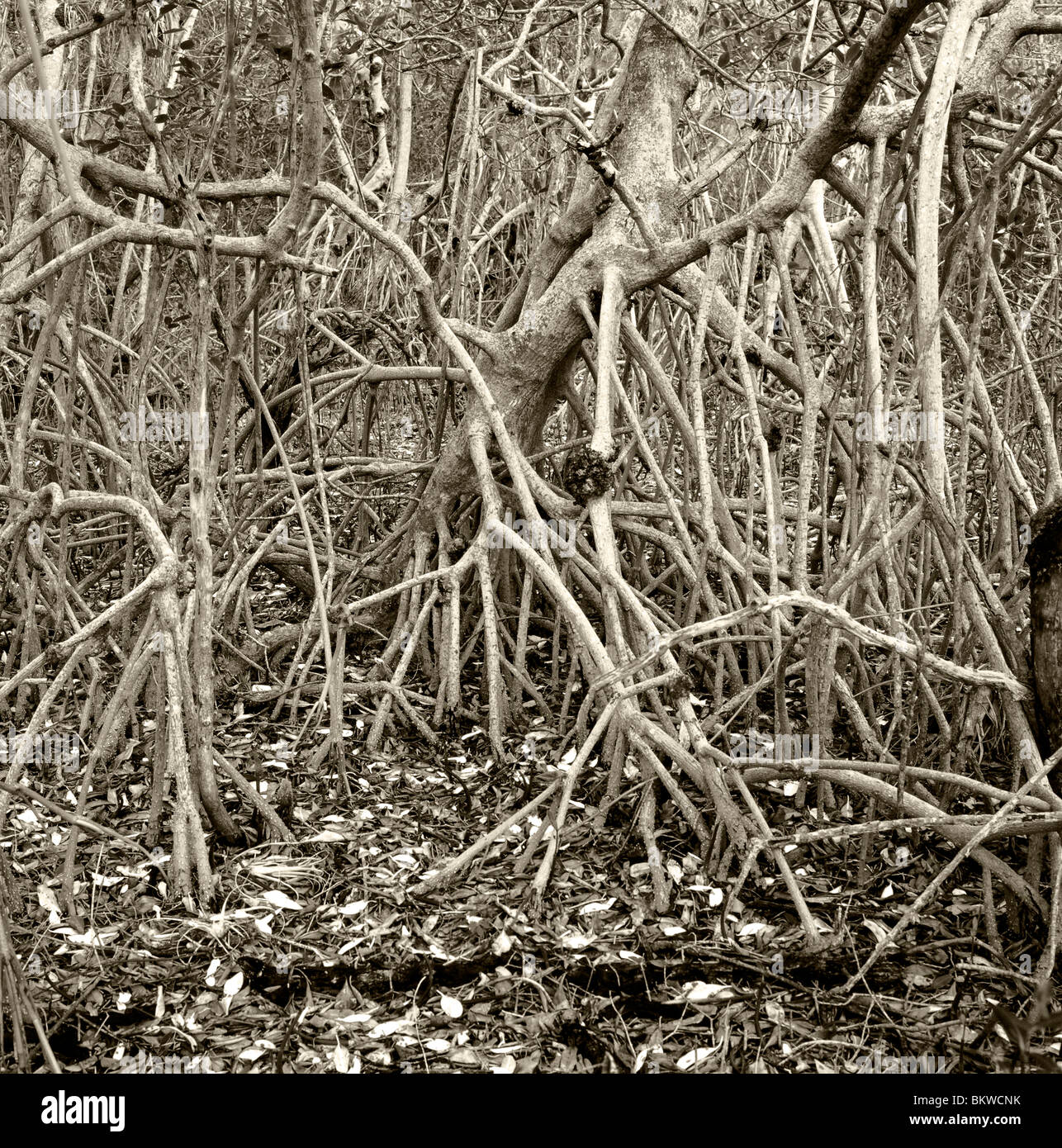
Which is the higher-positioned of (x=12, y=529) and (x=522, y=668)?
(x=12, y=529)

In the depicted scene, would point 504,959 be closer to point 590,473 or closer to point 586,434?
point 590,473

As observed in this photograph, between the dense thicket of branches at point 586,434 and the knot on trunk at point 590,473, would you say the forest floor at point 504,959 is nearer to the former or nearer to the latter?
the dense thicket of branches at point 586,434

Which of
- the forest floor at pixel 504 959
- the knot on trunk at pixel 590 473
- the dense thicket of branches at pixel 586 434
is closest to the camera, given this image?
the forest floor at pixel 504 959

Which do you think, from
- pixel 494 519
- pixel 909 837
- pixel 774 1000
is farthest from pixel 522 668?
pixel 774 1000

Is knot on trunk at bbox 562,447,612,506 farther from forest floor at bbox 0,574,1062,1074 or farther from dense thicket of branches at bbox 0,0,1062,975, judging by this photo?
forest floor at bbox 0,574,1062,1074

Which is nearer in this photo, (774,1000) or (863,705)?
(774,1000)

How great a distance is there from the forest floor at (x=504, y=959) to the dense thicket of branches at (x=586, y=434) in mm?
116

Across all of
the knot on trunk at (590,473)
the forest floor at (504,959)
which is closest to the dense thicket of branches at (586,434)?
the knot on trunk at (590,473)

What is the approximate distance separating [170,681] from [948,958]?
1.87 m

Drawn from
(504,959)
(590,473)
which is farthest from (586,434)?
(504,959)

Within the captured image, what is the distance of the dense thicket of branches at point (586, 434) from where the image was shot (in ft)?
9.93

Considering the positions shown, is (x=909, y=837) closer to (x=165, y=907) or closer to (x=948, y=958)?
(x=948, y=958)

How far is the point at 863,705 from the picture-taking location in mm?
3852

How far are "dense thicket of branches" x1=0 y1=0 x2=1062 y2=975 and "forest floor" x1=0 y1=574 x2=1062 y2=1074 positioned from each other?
12cm
